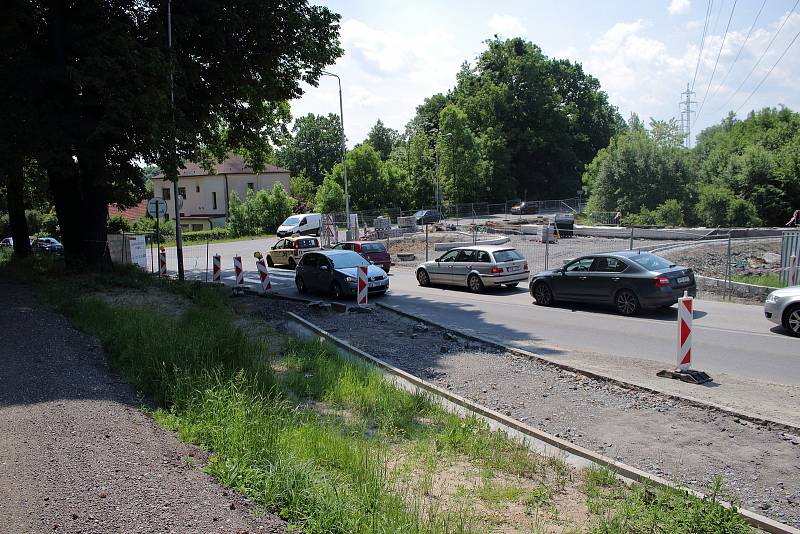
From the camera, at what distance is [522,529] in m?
4.76

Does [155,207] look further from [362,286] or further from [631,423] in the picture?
[631,423]

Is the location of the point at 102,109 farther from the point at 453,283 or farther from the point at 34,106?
the point at 453,283

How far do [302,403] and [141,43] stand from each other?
1548 cm

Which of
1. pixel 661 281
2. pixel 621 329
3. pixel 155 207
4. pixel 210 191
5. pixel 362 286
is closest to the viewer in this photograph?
pixel 621 329

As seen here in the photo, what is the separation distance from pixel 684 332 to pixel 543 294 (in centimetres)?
804

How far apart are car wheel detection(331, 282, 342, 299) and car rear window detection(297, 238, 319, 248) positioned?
1247 centimetres

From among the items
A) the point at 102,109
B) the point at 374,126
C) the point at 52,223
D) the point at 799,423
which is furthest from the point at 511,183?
the point at 799,423

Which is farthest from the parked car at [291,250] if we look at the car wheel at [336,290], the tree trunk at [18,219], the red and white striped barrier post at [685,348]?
the red and white striped barrier post at [685,348]

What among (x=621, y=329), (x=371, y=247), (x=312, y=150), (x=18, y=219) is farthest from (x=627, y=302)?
(x=312, y=150)

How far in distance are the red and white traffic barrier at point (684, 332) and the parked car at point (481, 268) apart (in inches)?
430

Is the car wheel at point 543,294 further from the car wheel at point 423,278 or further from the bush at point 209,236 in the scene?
the bush at point 209,236

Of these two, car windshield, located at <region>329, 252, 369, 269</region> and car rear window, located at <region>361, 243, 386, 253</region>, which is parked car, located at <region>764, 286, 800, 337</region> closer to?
car windshield, located at <region>329, 252, 369, 269</region>

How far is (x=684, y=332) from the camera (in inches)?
364

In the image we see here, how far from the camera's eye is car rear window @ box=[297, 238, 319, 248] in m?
31.6
